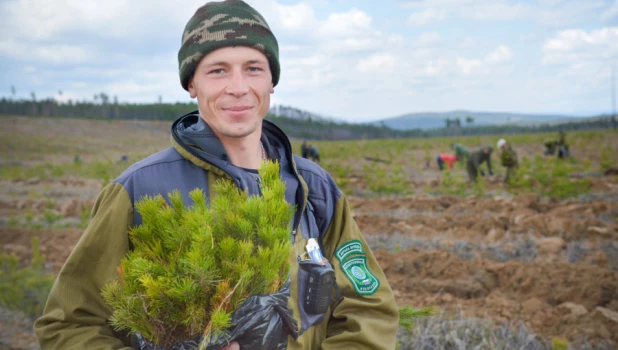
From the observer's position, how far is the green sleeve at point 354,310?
1668 millimetres

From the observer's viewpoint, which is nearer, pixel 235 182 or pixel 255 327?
pixel 255 327

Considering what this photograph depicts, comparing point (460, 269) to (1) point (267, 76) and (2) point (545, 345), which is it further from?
(1) point (267, 76)

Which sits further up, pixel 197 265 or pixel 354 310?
pixel 197 265

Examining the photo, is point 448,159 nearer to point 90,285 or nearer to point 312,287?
point 312,287

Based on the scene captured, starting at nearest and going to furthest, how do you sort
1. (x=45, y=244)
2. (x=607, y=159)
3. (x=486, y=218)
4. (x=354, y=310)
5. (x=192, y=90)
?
(x=354, y=310) < (x=192, y=90) < (x=45, y=244) < (x=486, y=218) < (x=607, y=159)

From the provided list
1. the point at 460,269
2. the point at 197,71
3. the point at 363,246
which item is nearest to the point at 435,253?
the point at 460,269

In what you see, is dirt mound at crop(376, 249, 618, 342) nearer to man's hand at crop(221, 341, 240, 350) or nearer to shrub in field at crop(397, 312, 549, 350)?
shrub in field at crop(397, 312, 549, 350)

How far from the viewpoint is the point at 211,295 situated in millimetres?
1262

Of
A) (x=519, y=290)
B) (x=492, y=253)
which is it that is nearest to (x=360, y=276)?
(x=519, y=290)

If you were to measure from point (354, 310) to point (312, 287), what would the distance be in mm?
206

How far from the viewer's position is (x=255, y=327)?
51.5 inches

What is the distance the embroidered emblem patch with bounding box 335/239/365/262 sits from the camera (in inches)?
71.2

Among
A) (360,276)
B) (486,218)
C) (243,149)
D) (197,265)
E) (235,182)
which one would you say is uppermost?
(243,149)

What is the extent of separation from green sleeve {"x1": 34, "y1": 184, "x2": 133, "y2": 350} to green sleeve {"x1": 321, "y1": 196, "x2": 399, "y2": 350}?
2.32ft
